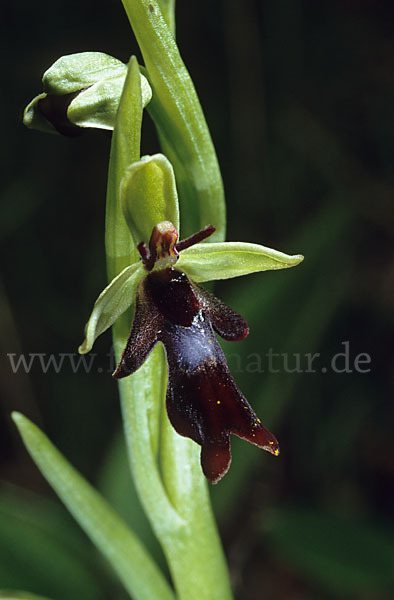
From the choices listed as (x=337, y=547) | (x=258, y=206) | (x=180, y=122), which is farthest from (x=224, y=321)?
(x=258, y=206)

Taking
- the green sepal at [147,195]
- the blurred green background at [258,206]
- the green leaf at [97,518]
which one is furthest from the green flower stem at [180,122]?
the blurred green background at [258,206]

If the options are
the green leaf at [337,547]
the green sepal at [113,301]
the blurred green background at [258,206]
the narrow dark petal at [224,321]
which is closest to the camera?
the green sepal at [113,301]

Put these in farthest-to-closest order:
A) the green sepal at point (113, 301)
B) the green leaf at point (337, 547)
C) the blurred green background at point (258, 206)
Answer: the blurred green background at point (258, 206), the green leaf at point (337, 547), the green sepal at point (113, 301)

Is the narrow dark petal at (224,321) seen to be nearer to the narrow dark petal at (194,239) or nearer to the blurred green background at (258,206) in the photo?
the narrow dark petal at (194,239)

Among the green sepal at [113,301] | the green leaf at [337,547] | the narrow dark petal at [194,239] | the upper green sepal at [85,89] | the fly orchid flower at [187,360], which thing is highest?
the upper green sepal at [85,89]

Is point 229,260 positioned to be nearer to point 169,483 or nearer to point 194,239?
point 194,239

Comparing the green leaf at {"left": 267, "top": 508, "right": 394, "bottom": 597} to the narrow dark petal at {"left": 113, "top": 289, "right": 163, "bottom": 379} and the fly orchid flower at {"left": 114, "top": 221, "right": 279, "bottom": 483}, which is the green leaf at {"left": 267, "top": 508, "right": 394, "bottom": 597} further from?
the narrow dark petal at {"left": 113, "top": 289, "right": 163, "bottom": 379}

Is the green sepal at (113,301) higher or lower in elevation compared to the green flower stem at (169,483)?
higher

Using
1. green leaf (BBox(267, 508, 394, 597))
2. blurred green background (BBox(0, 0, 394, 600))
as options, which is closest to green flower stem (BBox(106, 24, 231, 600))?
green leaf (BBox(267, 508, 394, 597))
